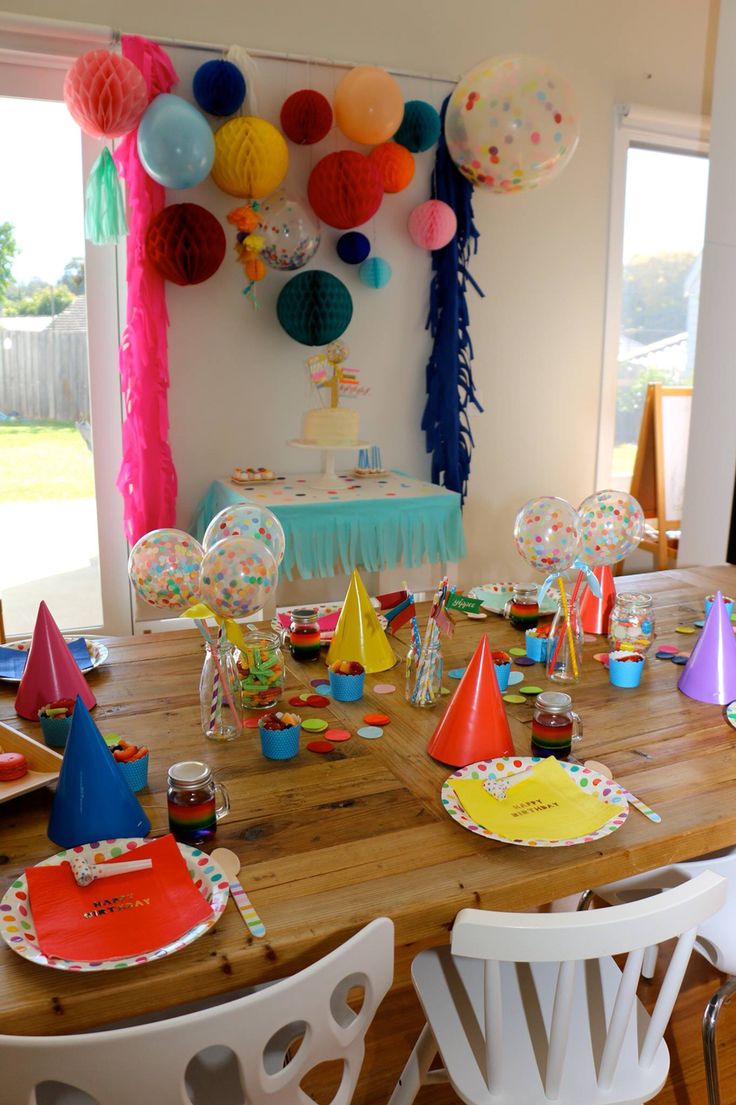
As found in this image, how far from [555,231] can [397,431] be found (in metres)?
1.02

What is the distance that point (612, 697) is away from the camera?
153 cm

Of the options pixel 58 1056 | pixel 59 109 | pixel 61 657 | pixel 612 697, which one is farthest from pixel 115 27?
pixel 58 1056

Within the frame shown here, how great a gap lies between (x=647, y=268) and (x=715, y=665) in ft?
9.49

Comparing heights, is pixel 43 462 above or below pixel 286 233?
below

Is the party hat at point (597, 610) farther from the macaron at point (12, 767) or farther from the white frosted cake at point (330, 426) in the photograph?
the white frosted cake at point (330, 426)

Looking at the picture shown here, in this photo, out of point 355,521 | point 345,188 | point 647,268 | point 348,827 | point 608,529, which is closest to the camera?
point 348,827

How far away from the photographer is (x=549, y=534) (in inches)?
61.5

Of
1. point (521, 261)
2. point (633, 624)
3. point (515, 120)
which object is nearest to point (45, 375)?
point (515, 120)

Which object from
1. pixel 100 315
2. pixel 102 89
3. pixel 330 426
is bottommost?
pixel 330 426

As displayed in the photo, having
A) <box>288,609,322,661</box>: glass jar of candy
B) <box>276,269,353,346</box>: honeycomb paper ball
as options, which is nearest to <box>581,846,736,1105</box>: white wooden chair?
<box>288,609,322,661</box>: glass jar of candy

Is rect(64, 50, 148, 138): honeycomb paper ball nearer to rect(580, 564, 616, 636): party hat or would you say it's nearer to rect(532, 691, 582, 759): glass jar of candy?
rect(580, 564, 616, 636): party hat

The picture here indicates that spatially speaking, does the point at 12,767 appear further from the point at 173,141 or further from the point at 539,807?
the point at 173,141

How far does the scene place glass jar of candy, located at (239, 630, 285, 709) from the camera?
1459 mm

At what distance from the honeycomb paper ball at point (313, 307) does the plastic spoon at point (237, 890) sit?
224 centimetres
